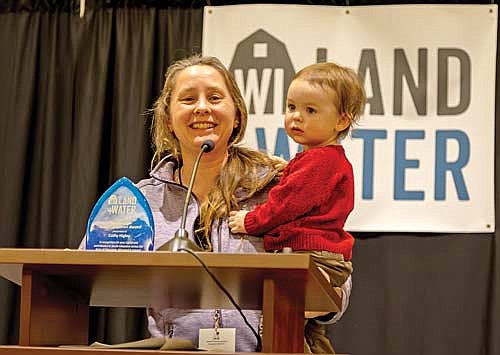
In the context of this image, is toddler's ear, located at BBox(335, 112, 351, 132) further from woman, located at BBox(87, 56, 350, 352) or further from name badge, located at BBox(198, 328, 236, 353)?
name badge, located at BBox(198, 328, 236, 353)

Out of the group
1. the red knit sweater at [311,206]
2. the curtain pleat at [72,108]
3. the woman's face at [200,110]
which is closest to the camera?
the red knit sweater at [311,206]

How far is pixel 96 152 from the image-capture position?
3598 millimetres

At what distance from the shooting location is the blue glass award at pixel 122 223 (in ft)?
5.64

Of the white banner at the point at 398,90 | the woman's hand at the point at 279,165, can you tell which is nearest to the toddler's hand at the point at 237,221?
the woman's hand at the point at 279,165

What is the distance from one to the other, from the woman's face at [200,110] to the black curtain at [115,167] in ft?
3.79

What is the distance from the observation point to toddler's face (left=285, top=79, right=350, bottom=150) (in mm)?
2199

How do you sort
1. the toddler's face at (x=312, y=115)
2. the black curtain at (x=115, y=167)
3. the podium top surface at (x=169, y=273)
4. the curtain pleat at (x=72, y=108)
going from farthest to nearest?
the curtain pleat at (x=72, y=108) < the black curtain at (x=115, y=167) < the toddler's face at (x=312, y=115) < the podium top surface at (x=169, y=273)

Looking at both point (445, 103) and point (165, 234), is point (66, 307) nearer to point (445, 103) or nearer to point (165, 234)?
point (165, 234)

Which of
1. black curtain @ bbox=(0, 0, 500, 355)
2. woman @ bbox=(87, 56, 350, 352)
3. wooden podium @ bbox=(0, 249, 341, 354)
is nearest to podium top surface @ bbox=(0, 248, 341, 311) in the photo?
wooden podium @ bbox=(0, 249, 341, 354)

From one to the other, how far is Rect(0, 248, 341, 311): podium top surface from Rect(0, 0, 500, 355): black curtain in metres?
1.68

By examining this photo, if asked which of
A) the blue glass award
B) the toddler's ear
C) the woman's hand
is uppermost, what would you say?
the toddler's ear

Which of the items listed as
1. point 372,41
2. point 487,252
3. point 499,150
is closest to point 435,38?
point 372,41

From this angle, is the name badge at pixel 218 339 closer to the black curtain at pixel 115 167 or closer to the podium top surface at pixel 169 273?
the podium top surface at pixel 169 273

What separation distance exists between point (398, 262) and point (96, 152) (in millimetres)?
1125
